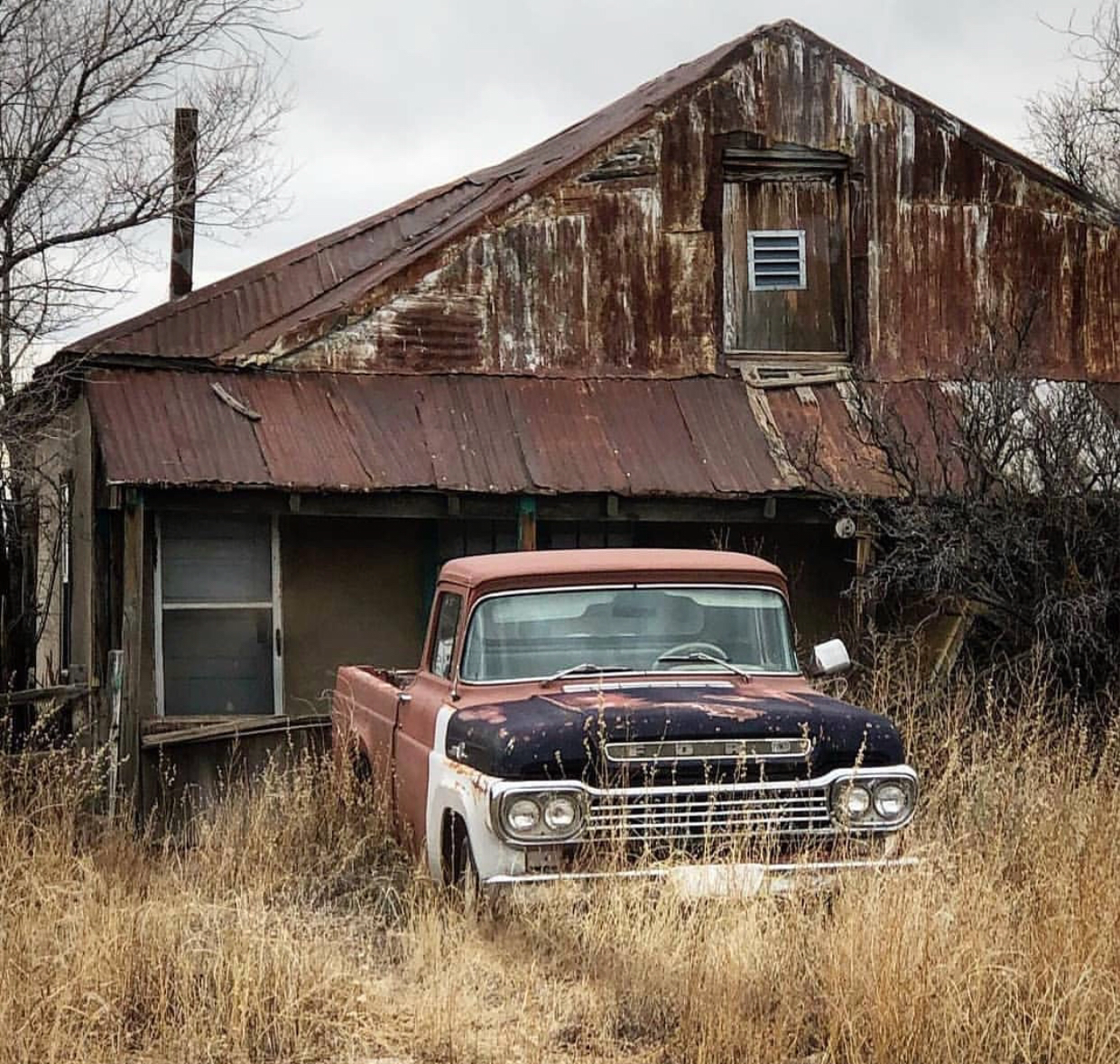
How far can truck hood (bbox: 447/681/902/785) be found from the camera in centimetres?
682

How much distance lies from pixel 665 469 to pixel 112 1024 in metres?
8.14

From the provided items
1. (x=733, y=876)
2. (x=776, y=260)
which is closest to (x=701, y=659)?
(x=733, y=876)

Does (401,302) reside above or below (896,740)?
above

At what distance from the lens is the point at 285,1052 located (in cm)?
563

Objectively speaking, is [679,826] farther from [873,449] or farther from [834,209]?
[834,209]

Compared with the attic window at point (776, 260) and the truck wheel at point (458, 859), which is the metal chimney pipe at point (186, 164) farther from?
the truck wheel at point (458, 859)

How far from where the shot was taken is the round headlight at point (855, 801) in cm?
695

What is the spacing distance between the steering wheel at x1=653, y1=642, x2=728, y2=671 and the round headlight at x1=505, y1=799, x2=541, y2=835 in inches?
51.0

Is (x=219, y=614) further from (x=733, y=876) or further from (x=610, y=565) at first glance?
(x=733, y=876)

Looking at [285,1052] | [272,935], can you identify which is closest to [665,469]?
[272,935]

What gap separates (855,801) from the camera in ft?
22.9

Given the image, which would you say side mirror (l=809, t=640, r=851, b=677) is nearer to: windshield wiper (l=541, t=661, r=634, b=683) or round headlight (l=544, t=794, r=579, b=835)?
windshield wiper (l=541, t=661, r=634, b=683)

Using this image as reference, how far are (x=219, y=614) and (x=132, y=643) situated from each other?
1350mm

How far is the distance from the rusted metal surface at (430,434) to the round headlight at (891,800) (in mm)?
6141
